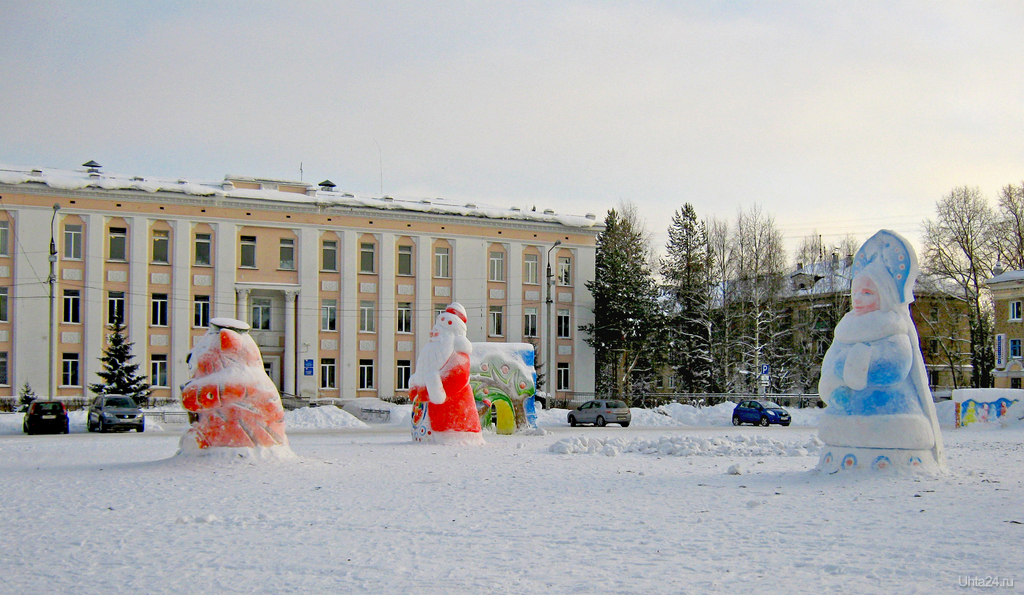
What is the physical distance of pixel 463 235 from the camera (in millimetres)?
48719

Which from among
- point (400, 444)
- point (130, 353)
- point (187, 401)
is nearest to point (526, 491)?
point (187, 401)

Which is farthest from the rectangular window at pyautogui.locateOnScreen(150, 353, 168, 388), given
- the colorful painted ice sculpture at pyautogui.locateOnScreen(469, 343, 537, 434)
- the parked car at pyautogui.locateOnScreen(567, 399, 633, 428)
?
the colorful painted ice sculpture at pyautogui.locateOnScreen(469, 343, 537, 434)

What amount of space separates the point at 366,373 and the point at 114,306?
42.8 ft

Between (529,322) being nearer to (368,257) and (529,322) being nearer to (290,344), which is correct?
(368,257)

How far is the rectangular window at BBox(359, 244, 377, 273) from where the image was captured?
47.3 meters

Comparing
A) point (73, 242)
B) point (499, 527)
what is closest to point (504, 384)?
point (499, 527)

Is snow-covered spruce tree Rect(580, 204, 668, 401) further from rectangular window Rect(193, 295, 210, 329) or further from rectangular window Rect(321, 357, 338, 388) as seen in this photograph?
rectangular window Rect(193, 295, 210, 329)

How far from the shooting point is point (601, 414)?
36562 mm

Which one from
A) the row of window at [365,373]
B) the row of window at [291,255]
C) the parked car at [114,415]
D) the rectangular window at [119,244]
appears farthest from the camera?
the row of window at [365,373]

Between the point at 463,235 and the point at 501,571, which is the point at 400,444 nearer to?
the point at 501,571

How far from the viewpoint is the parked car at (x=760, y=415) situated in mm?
37625

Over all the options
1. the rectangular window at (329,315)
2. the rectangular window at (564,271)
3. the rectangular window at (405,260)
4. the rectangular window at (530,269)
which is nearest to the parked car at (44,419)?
the rectangular window at (329,315)

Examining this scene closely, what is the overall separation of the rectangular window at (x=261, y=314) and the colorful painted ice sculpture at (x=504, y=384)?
23296 mm

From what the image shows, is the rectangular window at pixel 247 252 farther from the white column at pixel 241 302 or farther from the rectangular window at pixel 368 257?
the rectangular window at pixel 368 257
